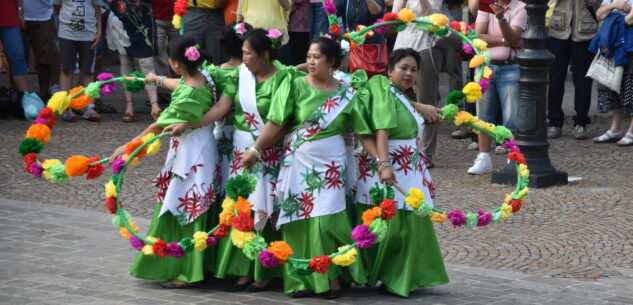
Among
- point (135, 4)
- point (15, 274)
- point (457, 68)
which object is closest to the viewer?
point (15, 274)

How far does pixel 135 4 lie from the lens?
13.6m

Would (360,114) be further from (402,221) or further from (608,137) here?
(608,137)

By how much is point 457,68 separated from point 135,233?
627 cm

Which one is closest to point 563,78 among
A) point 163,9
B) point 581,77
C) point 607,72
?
point 581,77

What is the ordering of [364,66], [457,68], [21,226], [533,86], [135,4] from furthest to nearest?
[135,4] → [457,68] → [364,66] → [533,86] → [21,226]

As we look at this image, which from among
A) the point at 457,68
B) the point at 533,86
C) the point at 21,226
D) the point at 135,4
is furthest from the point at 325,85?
the point at 135,4

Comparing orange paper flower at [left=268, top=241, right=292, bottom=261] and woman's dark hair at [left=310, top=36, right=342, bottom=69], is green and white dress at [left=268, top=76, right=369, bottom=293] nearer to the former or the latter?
woman's dark hair at [left=310, top=36, right=342, bottom=69]

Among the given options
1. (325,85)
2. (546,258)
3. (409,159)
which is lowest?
(546,258)

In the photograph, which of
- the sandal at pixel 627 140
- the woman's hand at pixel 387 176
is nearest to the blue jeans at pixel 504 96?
the sandal at pixel 627 140

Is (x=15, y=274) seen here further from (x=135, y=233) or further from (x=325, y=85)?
(x=325, y=85)

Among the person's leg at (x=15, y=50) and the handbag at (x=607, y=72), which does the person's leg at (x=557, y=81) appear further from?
the person's leg at (x=15, y=50)

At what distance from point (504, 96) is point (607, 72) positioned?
1967mm

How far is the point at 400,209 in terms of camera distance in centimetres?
694

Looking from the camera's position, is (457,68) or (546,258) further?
(457,68)
